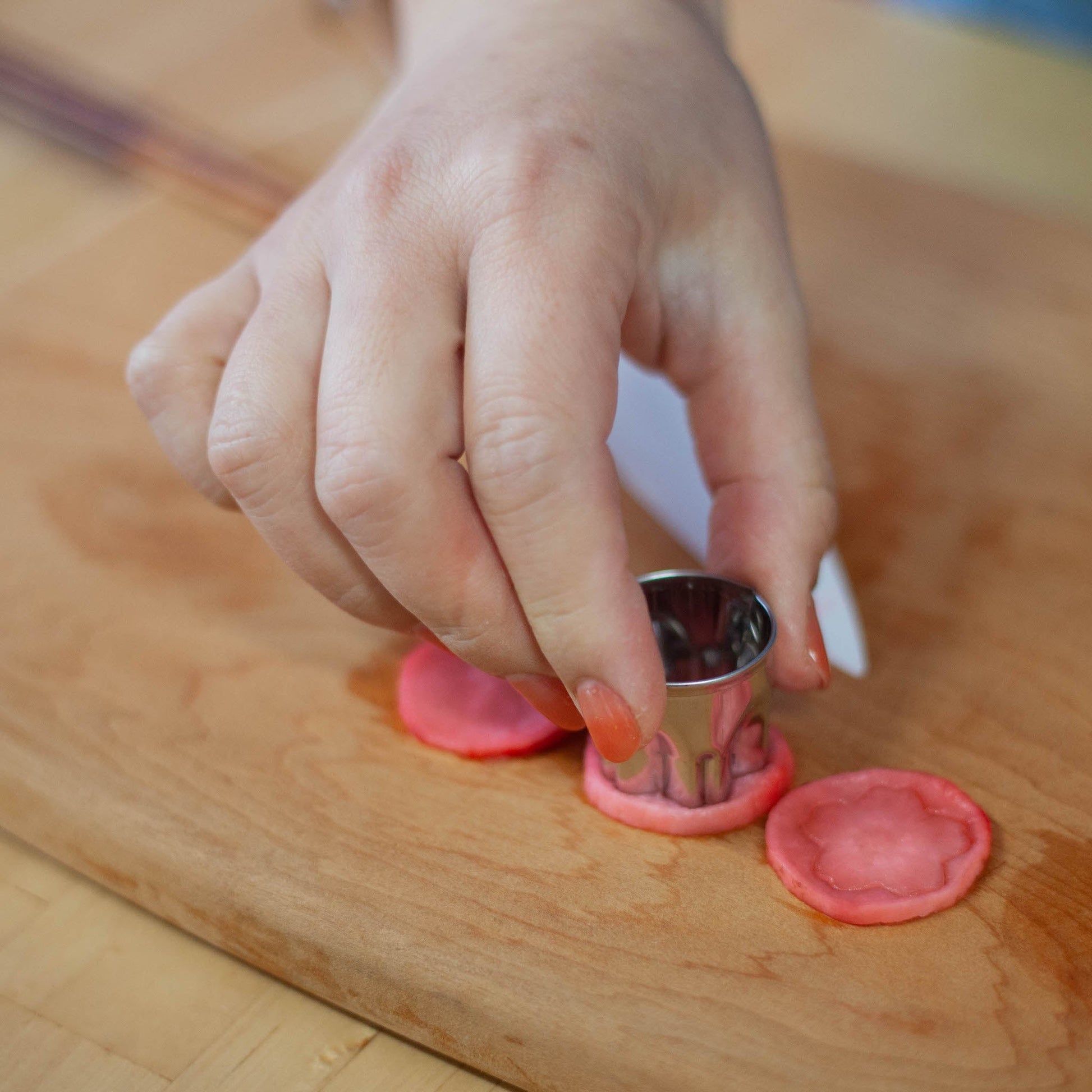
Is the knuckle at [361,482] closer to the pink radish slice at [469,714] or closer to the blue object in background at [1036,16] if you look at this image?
the pink radish slice at [469,714]

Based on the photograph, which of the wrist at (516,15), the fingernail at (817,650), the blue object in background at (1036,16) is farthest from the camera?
the blue object in background at (1036,16)

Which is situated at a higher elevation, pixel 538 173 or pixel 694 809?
pixel 538 173

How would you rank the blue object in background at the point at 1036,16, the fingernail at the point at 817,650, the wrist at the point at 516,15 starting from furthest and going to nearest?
1. the blue object in background at the point at 1036,16
2. the wrist at the point at 516,15
3. the fingernail at the point at 817,650

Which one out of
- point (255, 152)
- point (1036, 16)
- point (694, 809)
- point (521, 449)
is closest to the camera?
point (521, 449)

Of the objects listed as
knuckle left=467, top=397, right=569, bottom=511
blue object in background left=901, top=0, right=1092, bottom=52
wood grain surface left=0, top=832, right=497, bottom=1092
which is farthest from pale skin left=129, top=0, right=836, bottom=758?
blue object in background left=901, top=0, right=1092, bottom=52

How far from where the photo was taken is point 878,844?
626 mm

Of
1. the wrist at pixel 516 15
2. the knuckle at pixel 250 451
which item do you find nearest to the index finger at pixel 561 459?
the knuckle at pixel 250 451

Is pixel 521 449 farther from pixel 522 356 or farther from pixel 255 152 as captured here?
pixel 255 152

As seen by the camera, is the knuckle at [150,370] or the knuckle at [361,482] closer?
the knuckle at [361,482]

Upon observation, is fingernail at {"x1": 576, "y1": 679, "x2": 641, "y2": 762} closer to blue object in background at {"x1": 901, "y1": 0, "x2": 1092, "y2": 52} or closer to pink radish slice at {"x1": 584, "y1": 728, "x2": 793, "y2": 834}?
pink radish slice at {"x1": 584, "y1": 728, "x2": 793, "y2": 834}

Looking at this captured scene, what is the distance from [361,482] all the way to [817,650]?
0.26m

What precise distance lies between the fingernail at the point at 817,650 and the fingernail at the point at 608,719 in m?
0.12

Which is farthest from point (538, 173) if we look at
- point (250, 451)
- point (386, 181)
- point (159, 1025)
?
A: point (159, 1025)

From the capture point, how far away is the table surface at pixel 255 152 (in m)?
0.59
